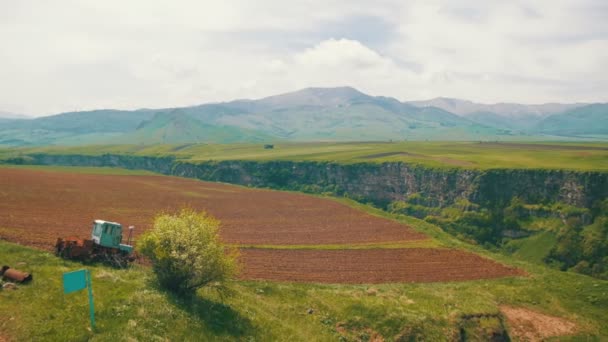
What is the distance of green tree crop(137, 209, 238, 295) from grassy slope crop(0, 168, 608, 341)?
1.56 meters

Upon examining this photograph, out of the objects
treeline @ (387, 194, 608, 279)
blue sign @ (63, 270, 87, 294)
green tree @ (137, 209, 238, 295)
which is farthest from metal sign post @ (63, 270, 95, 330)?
treeline @ (387, 194, 608, 279)

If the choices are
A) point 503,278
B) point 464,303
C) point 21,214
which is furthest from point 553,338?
point 21,214

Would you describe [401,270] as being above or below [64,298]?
below

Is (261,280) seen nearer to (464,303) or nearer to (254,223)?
(464,303)

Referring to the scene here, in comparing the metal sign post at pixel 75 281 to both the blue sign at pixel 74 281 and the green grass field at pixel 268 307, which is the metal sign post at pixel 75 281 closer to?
the blue sign at pixel 74 281

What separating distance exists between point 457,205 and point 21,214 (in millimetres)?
106037

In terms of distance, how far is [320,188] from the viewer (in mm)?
174500

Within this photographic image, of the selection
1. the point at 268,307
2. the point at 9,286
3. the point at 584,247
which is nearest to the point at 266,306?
the point at 268,307

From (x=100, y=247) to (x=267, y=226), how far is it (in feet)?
158

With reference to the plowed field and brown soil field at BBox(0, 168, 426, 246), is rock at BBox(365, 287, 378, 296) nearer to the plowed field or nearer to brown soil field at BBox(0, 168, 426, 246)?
the plowed field

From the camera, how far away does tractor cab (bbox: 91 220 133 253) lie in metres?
44.3

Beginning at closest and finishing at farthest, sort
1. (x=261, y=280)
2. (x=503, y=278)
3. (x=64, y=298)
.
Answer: (x=64, y=298), (x=261, y=280), (x=503, y=278)

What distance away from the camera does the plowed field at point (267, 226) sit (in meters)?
62.6

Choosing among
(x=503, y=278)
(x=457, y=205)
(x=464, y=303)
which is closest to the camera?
(x=464, y=303)
